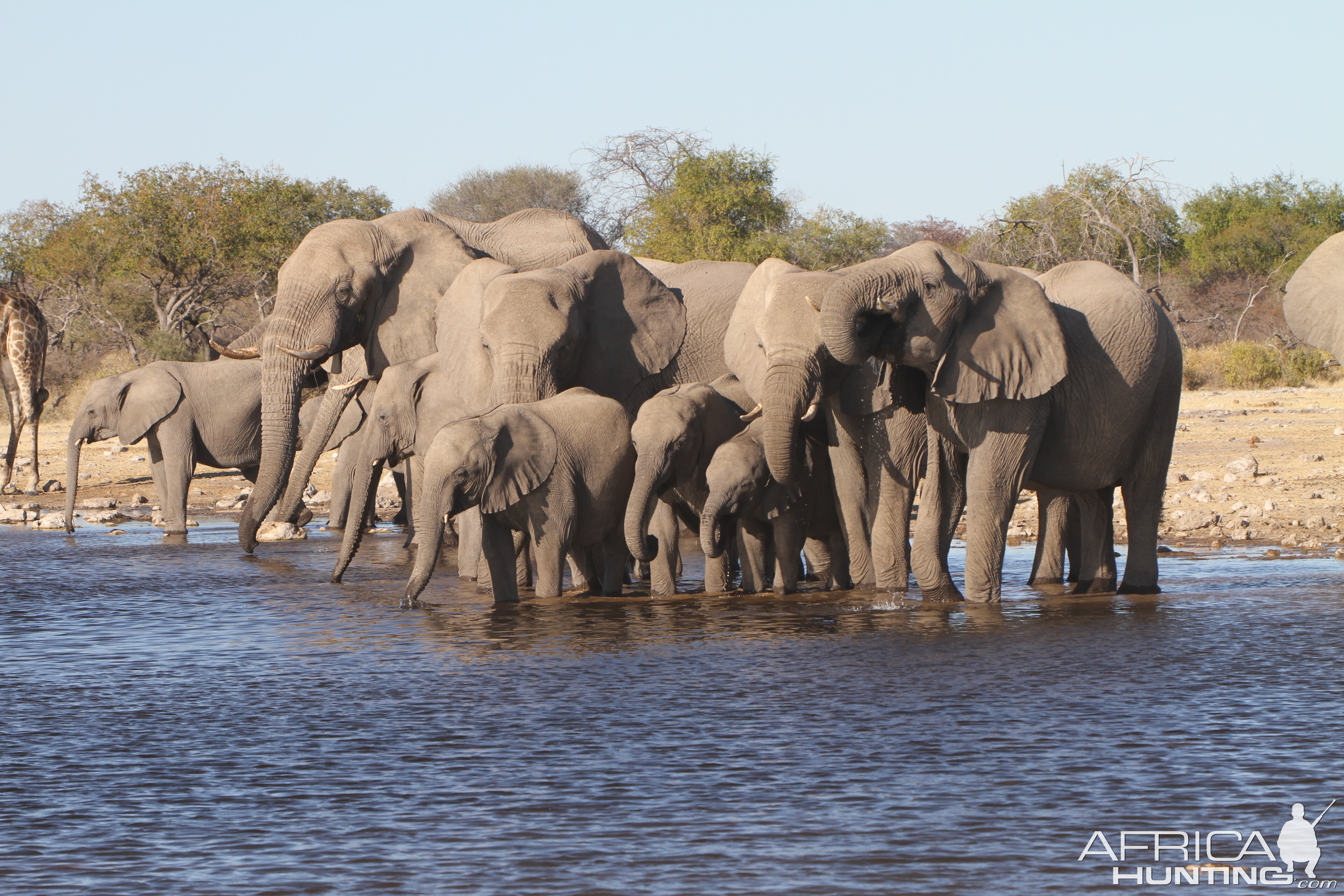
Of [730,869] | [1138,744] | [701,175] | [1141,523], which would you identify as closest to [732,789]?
[730,869]

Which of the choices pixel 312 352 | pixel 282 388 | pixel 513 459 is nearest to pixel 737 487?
pixel 513 459

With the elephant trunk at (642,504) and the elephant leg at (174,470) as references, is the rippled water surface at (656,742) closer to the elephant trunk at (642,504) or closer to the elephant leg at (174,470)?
the elephant trunk at (642,504)

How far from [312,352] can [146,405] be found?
4050 millimetres

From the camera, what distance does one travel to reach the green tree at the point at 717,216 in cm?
3062

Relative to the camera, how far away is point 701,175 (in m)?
32.0

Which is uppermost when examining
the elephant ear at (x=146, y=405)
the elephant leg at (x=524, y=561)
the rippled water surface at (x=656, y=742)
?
the elephant ear at (x=146, y=405)

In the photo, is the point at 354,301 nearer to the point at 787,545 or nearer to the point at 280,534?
the point at 280,534

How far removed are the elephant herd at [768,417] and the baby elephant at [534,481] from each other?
1 centimetres

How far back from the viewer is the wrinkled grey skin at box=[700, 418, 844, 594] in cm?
868

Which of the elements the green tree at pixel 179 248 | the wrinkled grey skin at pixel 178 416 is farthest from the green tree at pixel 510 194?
the wrinkled grey skin at pixel 178 416

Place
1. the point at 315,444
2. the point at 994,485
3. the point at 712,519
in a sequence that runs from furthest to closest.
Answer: the point at 315,444
the point at 712,519
the point at 994,485

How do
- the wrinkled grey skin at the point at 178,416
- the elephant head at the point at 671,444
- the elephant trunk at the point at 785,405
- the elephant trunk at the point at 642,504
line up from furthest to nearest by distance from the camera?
1. the wrinkled grey skin at the point at 178,416
2. the elephant head at the point at 671,444
3. the elephant trunk at the point at 642,504
4. the elephant trunk at the point at 785,405

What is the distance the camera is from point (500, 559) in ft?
28.6

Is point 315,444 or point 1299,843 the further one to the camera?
point 315,444
